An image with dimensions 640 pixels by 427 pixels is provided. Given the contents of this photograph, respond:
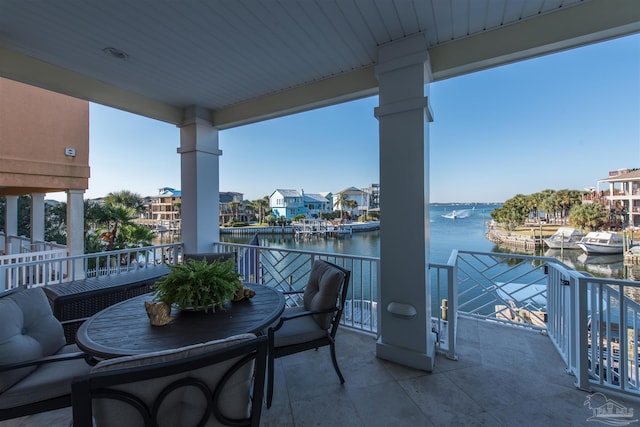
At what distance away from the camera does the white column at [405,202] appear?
2242mm

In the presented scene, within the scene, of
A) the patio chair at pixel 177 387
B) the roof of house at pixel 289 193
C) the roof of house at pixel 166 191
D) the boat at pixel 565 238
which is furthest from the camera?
the roof of house at pixel 289 193

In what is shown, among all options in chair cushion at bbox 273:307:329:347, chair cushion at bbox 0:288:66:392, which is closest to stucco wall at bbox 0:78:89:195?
chair cushion at bbox 0:288:66:392

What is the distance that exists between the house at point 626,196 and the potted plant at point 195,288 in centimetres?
448

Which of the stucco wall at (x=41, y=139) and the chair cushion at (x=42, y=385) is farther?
the stucco wall at (x=41, y=139)

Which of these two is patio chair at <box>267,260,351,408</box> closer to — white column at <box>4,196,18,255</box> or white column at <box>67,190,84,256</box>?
white column at <box>67,190,84,256</box>

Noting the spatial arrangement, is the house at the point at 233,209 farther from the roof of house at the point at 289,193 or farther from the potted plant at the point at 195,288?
the potted plant at the point at 195,288

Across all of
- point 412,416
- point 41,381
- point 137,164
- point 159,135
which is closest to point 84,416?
point 41,381

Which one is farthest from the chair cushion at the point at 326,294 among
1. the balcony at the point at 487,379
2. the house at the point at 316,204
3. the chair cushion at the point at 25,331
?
the house at the point at 316,204

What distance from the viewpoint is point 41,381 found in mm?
1338

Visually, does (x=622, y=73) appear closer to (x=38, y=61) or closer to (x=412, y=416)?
(x=412, y=416)

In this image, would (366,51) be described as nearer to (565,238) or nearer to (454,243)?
(565,238)

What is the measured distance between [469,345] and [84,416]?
2970mm

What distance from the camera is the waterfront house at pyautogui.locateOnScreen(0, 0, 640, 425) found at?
6.42 feet

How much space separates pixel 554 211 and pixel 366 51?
617 centimetres
